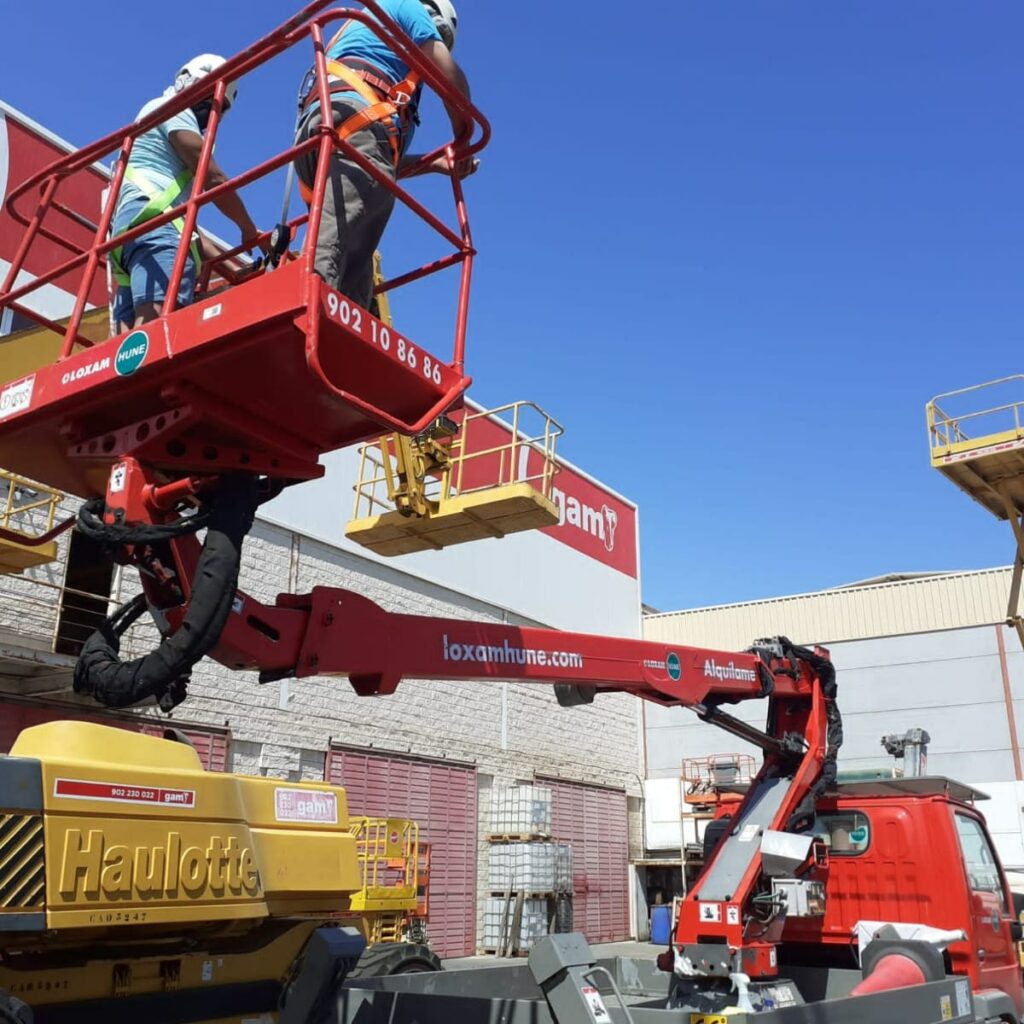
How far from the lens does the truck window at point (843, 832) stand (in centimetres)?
797

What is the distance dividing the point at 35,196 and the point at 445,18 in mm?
11324

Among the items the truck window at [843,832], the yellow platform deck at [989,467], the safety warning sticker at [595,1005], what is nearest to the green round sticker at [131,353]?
the safety warning sticker at [595,1005]

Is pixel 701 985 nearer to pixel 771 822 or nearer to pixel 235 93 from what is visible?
pixel 771 822

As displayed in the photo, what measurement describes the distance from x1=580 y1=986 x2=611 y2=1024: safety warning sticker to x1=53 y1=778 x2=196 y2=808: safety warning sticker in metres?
2.05

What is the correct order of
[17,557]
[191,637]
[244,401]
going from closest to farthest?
[191,637]
[244,401]
[17,557]

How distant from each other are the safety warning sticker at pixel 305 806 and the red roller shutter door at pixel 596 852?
20.2 m

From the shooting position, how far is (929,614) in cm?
2808

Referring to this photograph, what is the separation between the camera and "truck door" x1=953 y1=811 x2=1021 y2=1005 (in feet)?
25.1

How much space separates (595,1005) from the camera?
484cm

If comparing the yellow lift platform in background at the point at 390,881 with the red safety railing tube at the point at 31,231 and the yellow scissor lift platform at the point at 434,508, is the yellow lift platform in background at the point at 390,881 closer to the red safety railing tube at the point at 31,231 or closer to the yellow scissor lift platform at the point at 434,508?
the yellow scissor lift platform at the point at 434,508

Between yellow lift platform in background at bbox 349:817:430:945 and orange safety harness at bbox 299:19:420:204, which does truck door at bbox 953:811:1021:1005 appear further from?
yellow lift platform in background at bbox 349:817:430:945

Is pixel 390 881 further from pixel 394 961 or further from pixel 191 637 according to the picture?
pixel 191 637

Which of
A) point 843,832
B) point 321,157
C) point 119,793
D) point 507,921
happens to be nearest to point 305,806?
point 119,793

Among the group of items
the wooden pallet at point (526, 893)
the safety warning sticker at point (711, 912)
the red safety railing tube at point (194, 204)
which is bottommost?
the wooden pallet at point (526, 893)
